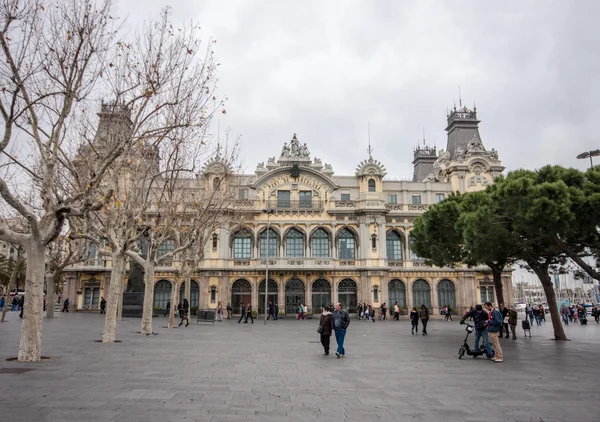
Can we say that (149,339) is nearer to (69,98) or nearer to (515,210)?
(69,98)

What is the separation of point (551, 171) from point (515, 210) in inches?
100

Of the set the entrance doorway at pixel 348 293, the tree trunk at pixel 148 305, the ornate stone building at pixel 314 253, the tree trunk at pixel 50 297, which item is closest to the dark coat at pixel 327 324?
the tree trunk at pixel 148 305

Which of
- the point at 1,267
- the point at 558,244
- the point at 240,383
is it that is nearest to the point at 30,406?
the point at 240,383

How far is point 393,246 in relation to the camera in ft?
159

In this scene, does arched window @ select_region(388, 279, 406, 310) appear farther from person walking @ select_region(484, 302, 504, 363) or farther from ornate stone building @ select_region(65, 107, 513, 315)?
person walking @ select_region(484, 302, 504, 363)

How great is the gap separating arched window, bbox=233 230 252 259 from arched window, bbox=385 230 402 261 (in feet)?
46.0

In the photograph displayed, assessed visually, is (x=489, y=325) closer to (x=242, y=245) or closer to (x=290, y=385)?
(x=290, y=385)

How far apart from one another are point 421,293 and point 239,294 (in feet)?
60.2

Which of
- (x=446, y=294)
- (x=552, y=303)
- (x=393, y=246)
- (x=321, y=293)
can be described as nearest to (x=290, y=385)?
(x=552, y=303)

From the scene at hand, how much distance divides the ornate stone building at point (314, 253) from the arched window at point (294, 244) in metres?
0.10

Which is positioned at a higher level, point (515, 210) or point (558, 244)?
point (515, 210)

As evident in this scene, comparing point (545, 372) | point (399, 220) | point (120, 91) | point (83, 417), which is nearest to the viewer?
point (83, 417)

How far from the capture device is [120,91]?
1503 centimetres

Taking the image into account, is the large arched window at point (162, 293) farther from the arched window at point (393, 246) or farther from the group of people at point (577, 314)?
the group of people at point (577, 314)
